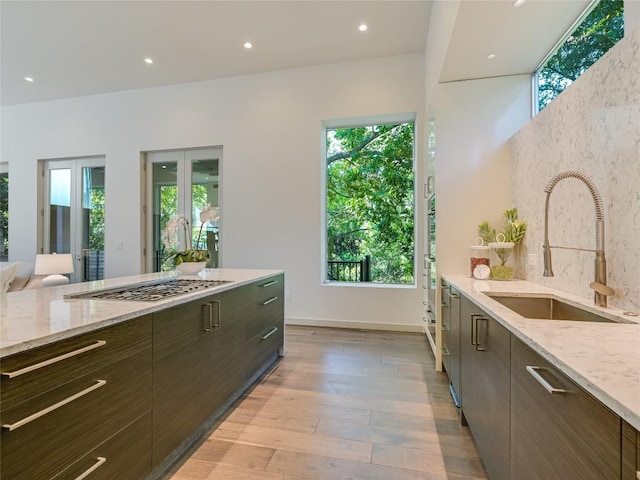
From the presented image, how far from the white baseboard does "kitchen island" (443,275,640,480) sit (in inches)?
84.3

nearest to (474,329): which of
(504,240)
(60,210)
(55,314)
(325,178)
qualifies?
(504,240)

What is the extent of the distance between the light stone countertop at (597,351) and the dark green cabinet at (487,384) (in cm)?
11

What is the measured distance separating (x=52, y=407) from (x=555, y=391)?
139 cm

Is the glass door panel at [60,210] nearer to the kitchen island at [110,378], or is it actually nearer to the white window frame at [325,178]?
the white window frame at [325,178]

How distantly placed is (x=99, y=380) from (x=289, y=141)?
144 inches

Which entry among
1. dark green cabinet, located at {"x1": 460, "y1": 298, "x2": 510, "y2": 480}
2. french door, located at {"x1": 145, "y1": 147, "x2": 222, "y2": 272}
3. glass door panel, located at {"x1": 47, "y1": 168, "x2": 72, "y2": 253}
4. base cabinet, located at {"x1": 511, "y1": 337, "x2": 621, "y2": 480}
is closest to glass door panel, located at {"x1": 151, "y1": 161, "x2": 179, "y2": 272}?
french door, located at {"x1": 145, "y1": 147, "x2": 222, "y2": 272}

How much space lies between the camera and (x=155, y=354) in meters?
1.35

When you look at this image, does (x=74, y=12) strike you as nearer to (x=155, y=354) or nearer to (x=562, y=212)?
(x=155, y=354)

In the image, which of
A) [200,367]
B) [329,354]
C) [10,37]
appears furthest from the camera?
[10,37]

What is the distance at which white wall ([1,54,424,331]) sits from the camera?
3.96m

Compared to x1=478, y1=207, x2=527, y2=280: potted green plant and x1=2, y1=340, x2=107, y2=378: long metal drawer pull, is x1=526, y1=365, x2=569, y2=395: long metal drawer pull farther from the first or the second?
x1=478, y1=207, x2=527, y2=280: potted green plant

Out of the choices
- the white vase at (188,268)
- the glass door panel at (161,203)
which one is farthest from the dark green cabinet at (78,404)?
the glass door panel at (161,203)

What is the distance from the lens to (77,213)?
17.2ft

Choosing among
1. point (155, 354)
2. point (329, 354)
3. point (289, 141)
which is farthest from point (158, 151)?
point (155, 354)
